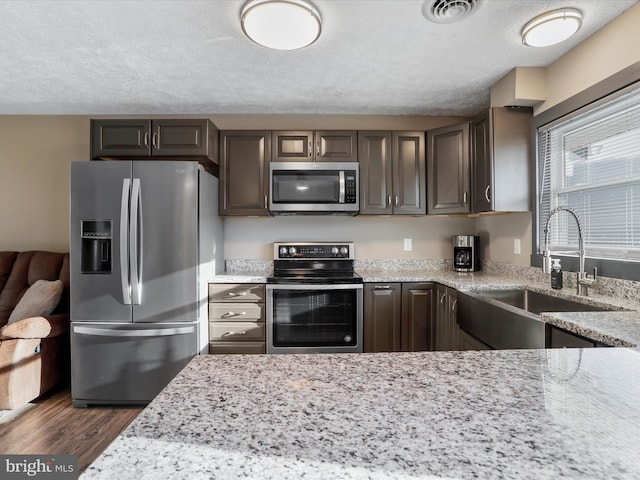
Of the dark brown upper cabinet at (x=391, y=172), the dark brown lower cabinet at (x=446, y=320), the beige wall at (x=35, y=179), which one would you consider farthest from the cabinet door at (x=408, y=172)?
the beige wall at (x=35, y=179)

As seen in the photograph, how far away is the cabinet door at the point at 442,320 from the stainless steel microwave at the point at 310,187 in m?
1.04

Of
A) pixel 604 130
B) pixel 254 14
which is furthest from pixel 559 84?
pixel 254 14

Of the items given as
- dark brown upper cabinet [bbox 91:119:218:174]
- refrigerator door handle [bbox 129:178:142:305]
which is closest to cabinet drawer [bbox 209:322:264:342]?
refrigerator door handle [bbox 129:178:142:305]

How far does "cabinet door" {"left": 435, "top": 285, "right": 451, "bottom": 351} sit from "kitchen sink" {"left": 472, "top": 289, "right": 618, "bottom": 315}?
0.33m

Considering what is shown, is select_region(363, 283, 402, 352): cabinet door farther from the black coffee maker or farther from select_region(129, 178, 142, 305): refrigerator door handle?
select_region(129, 178, 142, 305): refrigerator door handle

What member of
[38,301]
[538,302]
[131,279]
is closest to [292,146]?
[131,279]

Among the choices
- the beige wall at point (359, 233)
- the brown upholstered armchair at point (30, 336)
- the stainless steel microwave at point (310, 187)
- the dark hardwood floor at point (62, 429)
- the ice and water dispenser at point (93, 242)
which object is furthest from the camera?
the beige wall at point (359, 233)

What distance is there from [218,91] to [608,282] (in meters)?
3.02

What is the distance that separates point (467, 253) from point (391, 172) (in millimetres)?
1063

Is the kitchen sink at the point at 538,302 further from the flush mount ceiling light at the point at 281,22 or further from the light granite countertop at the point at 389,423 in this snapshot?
the flush mount ceiling light at the point at 281,22

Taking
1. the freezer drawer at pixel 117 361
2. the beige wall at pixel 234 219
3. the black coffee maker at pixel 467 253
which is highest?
the beige wall at pixel 234 219

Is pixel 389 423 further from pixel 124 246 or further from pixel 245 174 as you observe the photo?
pixel 245 174

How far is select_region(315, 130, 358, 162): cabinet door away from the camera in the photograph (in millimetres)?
2959

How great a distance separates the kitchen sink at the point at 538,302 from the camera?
1754 mm
